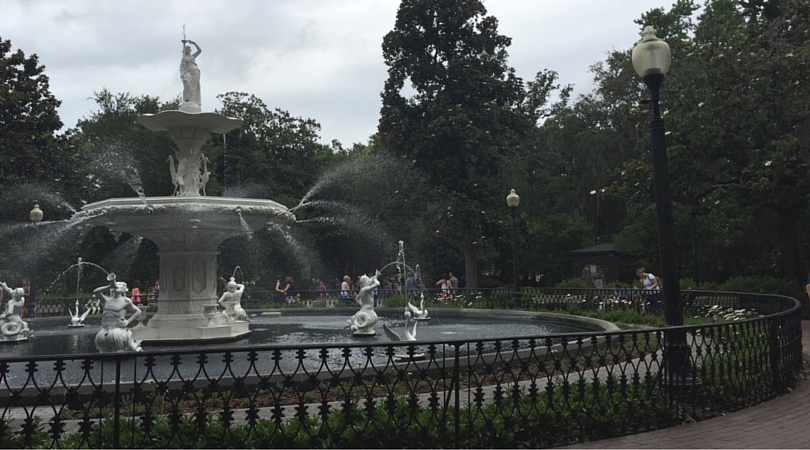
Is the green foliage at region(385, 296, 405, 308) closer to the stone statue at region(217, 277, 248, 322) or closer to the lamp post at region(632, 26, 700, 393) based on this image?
the stone statue at region(217, 277, 248, 322)

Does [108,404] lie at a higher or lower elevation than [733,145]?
lower

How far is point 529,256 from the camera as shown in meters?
40.8

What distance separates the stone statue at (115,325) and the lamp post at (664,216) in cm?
778

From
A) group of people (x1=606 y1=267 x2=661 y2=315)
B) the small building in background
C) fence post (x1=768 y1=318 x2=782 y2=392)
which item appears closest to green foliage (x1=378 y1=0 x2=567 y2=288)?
the small building in background

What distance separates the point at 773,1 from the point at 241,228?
2462 centimetres

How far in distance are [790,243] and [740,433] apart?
20105mm

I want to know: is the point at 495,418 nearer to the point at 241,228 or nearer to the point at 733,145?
the point at 241,228

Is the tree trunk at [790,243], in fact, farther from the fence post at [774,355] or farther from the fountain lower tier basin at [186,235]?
the fountain lower tier basin at [186,235]

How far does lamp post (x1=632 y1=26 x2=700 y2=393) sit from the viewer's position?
22.1 ft

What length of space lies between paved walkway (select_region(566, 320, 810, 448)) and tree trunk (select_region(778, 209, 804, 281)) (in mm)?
17895

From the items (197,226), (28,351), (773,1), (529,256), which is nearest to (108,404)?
(197,226)

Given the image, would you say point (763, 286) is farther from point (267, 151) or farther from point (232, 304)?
point (267, 151)

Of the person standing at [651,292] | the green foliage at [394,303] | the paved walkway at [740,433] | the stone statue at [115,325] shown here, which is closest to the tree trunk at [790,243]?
the person standing at [651,292]

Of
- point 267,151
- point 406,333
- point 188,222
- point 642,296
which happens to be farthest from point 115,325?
point 267,151
